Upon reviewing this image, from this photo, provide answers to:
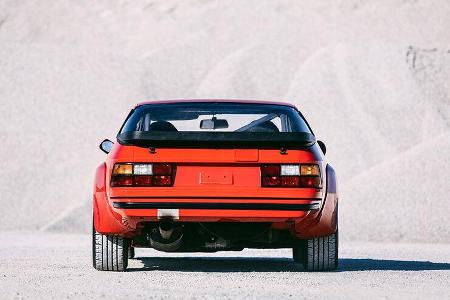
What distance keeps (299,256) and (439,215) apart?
17447mm

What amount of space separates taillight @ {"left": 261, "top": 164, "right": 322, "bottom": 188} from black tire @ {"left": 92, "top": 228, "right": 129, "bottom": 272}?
148 centimetres

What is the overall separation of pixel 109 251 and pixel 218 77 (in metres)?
40.1

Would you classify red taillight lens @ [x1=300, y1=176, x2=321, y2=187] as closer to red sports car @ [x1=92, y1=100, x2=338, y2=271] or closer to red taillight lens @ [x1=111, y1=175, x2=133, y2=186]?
red sports car @ [x1=92, y1=100, x2=338, y2=271]

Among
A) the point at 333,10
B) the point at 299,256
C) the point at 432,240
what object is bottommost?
the point at 432,240

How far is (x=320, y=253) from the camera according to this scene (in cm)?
877

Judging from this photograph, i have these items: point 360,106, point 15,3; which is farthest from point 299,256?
point 15,3

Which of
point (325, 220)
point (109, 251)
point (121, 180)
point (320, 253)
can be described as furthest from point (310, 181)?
point (109, 251)

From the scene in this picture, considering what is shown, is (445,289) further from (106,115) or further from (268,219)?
(106,115)

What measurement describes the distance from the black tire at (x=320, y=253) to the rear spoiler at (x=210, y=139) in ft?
3.86

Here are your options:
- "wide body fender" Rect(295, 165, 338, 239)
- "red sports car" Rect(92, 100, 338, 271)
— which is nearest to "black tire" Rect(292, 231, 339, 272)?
"wide body fender" Rect(295, 165, 338, 239)

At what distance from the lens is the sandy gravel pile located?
4053 cm

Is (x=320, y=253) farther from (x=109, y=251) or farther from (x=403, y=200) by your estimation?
(x=403, y=200)

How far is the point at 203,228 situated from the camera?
26.8ft

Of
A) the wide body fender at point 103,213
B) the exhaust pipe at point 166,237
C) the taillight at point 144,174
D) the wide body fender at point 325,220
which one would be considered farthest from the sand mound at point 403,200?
the taillight at point 144,174
